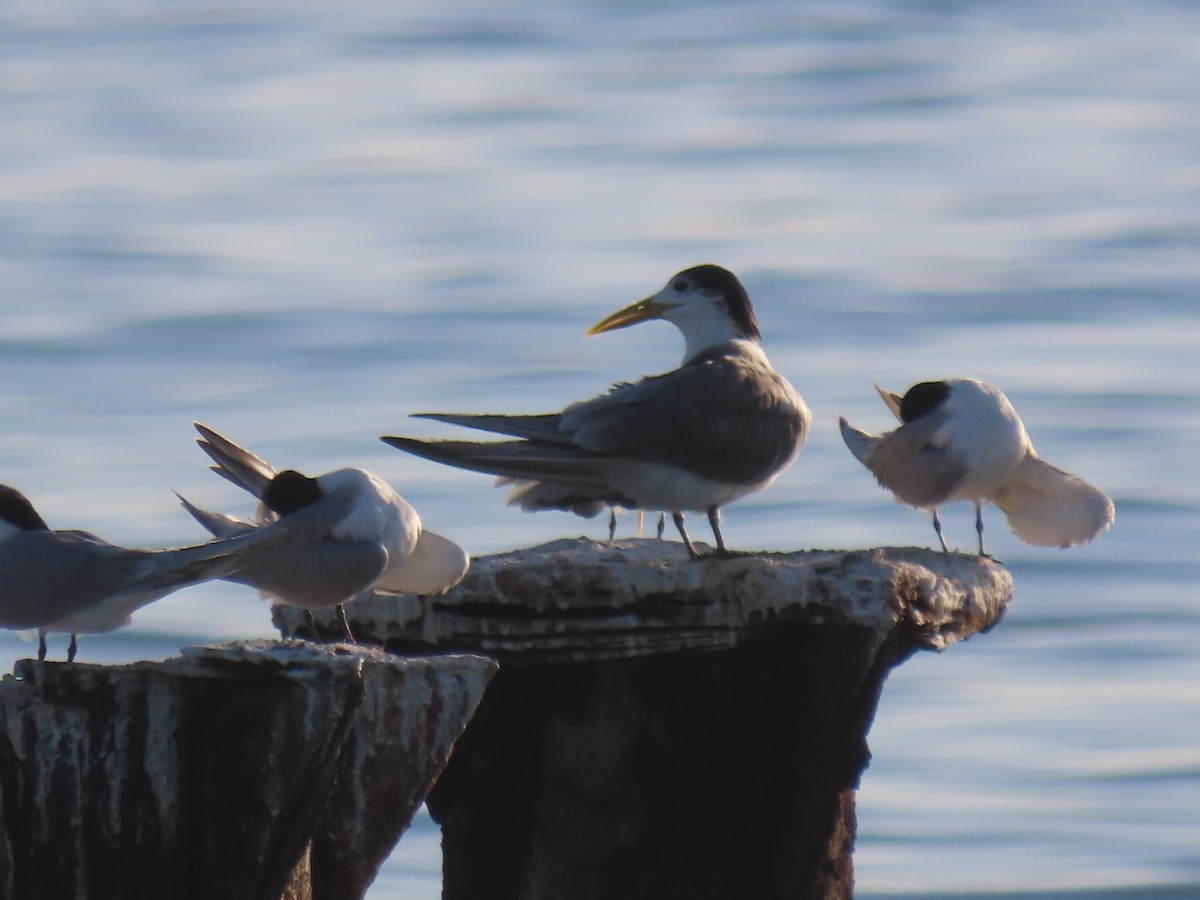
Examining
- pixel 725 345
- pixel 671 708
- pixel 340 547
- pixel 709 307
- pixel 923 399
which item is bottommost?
pixel 671 708

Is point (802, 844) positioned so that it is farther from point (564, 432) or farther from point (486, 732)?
point (564, 432)

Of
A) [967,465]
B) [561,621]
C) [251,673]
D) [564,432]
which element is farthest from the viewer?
[967,465]

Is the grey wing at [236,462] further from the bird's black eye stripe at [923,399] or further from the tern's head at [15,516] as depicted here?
the bird's black eye stripe at [923,399]

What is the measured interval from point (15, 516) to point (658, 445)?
5.69ft

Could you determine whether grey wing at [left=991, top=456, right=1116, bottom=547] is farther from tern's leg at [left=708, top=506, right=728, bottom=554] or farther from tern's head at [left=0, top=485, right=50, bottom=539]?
tern's head at [left=0, top=485, right=50, bottom=539]

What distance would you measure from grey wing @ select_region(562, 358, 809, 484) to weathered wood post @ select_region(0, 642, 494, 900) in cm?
224

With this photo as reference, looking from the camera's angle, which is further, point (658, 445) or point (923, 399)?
point (923, 399)

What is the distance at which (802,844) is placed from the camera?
586 centimetres

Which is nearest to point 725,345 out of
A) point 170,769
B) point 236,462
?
point 236,462

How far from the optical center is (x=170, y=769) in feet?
14.6

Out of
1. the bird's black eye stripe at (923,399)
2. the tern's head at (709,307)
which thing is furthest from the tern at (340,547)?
the tern's head at (709,307)

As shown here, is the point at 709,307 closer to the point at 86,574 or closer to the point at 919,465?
the point at 919,465

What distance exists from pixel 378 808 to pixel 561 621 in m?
0.92

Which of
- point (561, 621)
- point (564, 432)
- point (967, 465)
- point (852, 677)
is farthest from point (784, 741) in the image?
point (967, 465)
